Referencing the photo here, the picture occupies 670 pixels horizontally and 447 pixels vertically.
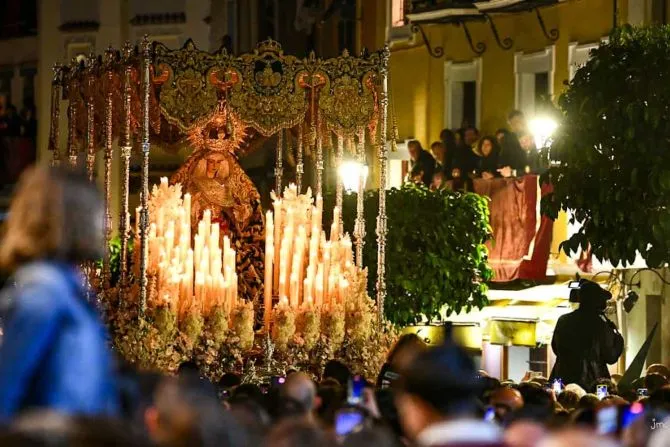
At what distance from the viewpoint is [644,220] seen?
1762cm

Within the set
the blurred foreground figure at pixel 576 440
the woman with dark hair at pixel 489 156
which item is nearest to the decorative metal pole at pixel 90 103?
the woman with dark hair at pixel 489 156

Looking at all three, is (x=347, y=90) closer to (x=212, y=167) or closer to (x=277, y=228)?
(x=277, y=228)

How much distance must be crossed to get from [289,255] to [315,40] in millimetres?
18731

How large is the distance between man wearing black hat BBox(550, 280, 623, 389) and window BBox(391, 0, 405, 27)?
1568 cm

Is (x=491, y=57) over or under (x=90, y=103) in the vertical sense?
over

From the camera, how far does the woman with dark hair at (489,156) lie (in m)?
27.8

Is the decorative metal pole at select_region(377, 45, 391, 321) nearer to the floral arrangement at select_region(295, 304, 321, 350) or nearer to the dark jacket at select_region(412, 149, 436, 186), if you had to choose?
the floral arrangement at select_region(295, 304, 321, 350)

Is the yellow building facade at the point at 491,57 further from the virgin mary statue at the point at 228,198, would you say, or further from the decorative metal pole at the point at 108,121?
the decorative metal pole at the point at 108,121

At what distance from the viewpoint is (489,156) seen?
2811 centimetres

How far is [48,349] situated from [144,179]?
1213 cm

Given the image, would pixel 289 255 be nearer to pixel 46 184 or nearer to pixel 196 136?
pixel 196 136

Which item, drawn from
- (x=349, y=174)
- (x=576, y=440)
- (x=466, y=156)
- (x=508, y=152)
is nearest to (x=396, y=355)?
(x=576, y=440)

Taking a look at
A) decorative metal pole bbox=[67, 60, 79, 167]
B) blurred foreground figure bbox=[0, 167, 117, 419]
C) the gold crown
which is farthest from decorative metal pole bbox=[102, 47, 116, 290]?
blurred foreground figure bbox=[0, 167, 117, 419]

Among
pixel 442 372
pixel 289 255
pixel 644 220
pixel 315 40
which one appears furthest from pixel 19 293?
pixel 315 40
